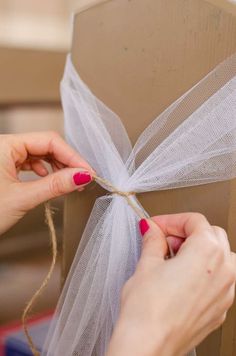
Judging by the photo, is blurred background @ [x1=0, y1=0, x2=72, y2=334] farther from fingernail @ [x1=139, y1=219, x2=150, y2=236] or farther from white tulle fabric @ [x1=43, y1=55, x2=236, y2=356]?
fingernail @ [x1=139, y1=219, x2=150, y2=236]

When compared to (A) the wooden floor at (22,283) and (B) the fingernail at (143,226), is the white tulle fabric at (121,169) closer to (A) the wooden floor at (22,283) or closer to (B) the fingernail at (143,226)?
(B) the fingernail at (143,226)

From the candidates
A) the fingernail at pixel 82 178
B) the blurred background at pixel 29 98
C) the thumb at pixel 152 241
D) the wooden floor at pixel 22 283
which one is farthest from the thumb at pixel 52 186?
the wooden floor at pixel 22 283

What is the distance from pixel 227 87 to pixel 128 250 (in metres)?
0.21

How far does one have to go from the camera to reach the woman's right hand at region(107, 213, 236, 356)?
48 cm

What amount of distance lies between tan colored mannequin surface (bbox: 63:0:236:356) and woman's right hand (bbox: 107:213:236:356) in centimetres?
4

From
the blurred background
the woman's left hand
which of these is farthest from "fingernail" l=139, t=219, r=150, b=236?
the blurred background

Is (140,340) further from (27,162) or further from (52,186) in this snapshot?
(27,162)

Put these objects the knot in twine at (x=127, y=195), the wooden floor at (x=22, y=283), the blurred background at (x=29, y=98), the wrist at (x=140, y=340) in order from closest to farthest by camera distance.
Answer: the wrist at (x=140, y=340) < the knot in twine at (x=127, y=195) < the blurred background at (x=29, y=98) < the wooden floor at (x=22, y=283)

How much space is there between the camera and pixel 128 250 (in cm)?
59

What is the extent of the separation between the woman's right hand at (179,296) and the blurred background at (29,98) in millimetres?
803

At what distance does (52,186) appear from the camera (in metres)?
0.66

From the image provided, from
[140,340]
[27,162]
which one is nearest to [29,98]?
[27,162]

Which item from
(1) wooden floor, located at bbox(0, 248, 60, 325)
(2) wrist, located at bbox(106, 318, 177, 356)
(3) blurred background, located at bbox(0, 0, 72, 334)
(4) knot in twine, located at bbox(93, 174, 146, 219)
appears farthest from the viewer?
(1) wooden floor, located at bbox(0, 248, 60, 325)

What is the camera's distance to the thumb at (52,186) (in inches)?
24.8
